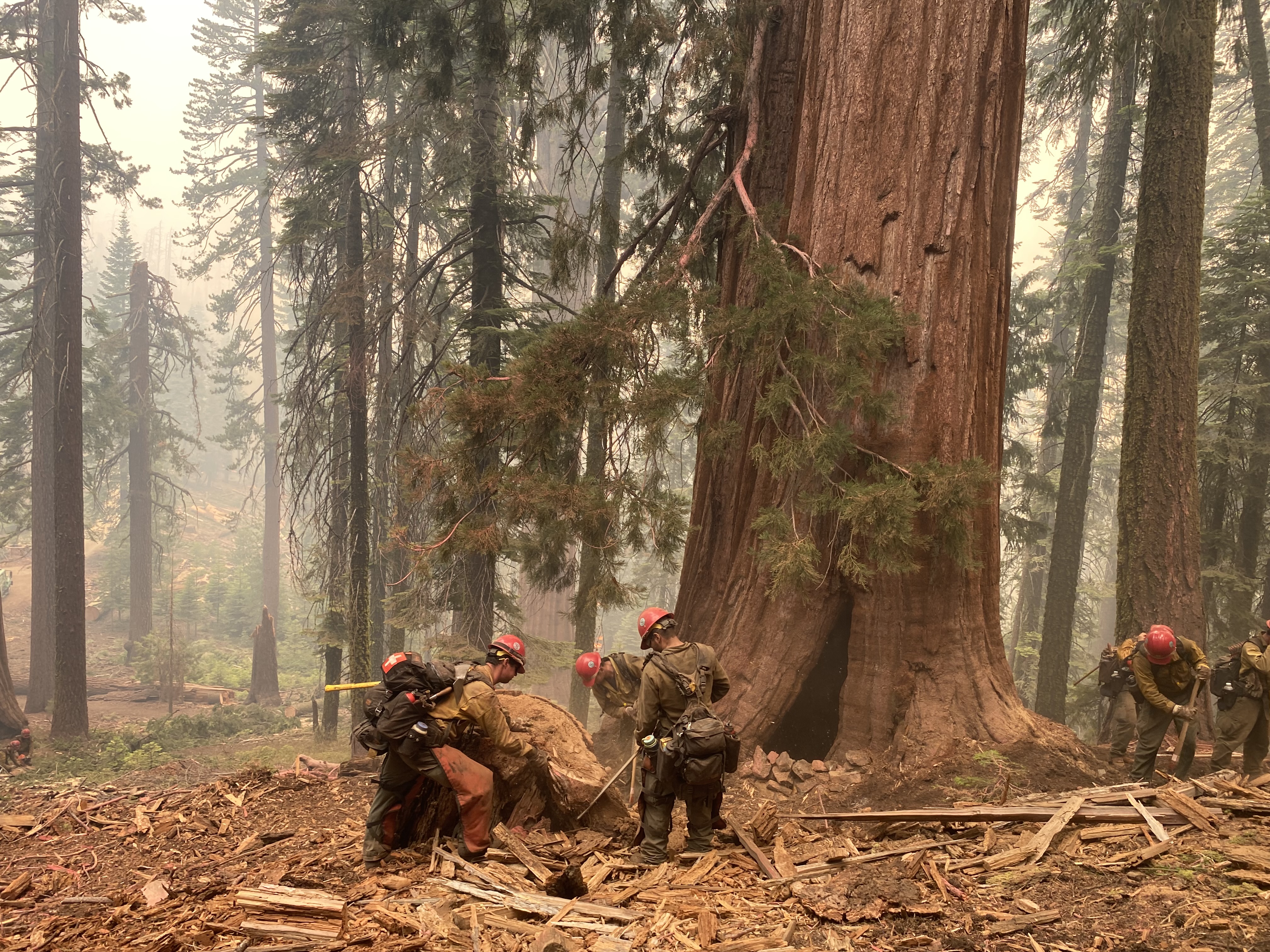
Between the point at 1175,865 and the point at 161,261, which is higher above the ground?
the point at 161,261

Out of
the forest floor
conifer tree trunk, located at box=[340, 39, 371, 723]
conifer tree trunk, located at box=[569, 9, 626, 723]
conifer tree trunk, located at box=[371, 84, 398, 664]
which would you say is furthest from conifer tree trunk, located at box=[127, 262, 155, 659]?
the forest floor

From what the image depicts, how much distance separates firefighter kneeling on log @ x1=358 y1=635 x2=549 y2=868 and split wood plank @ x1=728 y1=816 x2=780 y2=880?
169 centimetres

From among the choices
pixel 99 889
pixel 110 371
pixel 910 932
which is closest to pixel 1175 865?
pixel 910 932

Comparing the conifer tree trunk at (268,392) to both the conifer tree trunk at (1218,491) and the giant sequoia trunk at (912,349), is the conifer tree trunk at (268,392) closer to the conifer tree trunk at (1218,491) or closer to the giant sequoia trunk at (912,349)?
the giant sequoia trunk at (912,349)

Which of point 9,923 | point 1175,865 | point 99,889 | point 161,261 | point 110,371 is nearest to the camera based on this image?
point 1175,865

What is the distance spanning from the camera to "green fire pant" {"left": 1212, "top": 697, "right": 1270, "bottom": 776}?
24.9 ft

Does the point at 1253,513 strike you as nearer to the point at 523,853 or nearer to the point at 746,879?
the point at 746,879

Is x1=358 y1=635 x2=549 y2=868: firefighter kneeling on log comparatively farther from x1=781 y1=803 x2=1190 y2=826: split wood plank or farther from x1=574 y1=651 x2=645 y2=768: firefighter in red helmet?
→ x1=781 y1=803 x2=1190 y2=826: split wood plank

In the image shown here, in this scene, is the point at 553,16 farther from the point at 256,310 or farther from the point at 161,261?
the point at 161,261

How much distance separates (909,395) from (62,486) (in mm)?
16004

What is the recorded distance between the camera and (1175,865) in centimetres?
450

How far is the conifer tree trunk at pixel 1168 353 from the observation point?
31.0ft

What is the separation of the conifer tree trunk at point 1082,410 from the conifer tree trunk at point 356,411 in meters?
12.0

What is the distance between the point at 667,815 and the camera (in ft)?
Result: 18.8
